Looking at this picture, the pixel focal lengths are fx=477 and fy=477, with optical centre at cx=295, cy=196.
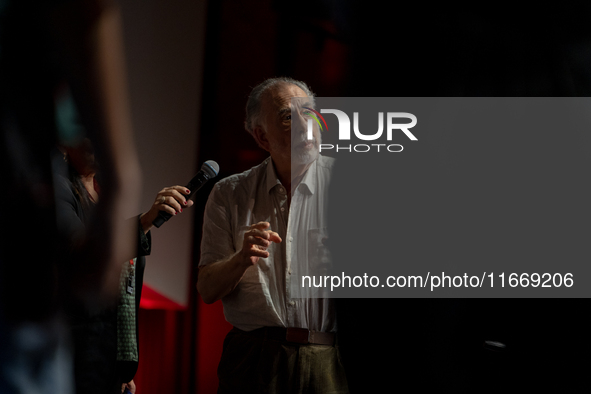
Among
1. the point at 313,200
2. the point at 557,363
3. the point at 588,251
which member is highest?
the point at 313,200

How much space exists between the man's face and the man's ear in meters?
0.02

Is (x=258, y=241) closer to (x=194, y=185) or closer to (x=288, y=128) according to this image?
(x=194, y=185)

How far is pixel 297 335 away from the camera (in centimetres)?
153

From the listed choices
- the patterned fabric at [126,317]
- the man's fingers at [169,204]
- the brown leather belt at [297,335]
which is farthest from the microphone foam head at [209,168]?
the brown leather belt at [297,335]

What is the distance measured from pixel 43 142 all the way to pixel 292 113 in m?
0.89

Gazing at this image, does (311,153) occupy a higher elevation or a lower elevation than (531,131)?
lower

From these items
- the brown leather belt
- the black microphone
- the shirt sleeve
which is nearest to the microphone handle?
the black microphone

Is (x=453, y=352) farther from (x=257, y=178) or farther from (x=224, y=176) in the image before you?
(x=224, y=176)

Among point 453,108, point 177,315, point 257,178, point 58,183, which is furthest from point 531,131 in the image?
point 58,183

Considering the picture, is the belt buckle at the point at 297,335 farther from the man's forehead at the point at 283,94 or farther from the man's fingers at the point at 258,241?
the man's forehead at the point at 283,94

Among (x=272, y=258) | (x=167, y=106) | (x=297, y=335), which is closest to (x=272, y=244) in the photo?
(x=272, y=258)

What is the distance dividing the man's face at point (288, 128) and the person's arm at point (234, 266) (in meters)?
0.35

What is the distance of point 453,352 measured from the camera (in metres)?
1.65

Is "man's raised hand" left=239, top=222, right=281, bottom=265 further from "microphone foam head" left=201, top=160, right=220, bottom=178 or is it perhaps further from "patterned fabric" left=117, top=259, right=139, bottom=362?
"patterned fabric" left=117, top=259, right=139, bottom=362
